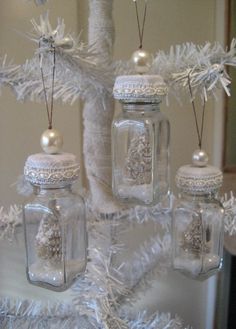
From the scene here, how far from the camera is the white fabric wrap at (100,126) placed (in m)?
0.48

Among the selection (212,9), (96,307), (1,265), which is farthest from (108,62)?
(1,265)

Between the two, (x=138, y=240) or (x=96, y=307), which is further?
(x=138, y=240)

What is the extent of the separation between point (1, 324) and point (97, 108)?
1.19 feet

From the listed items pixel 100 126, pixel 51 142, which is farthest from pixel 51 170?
pixel 100 126

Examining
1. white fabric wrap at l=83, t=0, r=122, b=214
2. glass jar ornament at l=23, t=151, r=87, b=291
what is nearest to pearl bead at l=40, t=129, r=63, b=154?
glass jar ornament at l=23, t=151, r=87, b=291

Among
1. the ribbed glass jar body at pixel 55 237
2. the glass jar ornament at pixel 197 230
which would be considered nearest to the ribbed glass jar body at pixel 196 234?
the glass jar ornament at pixel 197 230

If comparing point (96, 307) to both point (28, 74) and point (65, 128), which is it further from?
point (65, 128)

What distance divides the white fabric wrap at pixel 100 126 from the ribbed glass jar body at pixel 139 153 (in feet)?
0.15

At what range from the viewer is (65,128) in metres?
0.79

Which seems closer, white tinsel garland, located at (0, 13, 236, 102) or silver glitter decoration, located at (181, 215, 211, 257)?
white tinsel garland, located at (0, 13, 236, 102)

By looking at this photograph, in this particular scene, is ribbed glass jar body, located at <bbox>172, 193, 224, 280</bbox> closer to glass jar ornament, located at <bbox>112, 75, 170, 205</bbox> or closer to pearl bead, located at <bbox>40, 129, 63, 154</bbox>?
glass jar ornament, located at <bbox>112, 75, 170, 205</bbox>

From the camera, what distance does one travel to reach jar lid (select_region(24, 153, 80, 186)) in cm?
38

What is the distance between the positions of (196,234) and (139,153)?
13 centimetres

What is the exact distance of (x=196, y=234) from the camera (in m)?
0.49
